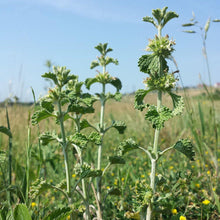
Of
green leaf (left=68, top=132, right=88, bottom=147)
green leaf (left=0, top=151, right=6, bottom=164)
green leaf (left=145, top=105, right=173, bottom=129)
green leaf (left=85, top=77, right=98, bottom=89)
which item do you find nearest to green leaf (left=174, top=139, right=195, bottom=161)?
green leaf (left=145, top=105, right=173, bottom=129)

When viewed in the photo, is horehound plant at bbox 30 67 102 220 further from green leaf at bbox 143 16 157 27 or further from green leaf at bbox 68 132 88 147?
green leaf at bbox 143 16 157 27

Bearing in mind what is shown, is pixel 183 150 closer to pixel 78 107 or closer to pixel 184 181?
pixel 184 181

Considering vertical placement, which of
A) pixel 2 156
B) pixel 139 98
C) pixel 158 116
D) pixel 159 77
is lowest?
pixel 2 156

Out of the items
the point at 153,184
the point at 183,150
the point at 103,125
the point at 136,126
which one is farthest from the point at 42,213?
the point at 136,126

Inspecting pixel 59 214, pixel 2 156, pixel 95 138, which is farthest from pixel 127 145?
pixel 2 156

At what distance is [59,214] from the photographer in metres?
1.60

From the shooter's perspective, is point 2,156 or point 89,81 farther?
point 89,81

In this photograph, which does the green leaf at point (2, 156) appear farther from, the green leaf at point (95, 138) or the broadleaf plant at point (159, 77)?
the broadleaf plant at point (159, 77)

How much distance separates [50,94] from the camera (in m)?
1.76

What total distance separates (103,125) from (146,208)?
0.73 metres

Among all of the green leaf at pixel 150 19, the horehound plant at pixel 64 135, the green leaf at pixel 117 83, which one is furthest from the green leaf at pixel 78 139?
the green leaf at pixel 150 19

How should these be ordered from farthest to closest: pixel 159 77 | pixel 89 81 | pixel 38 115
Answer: pixel 89 81, pixel 38 115, pixel 159 77

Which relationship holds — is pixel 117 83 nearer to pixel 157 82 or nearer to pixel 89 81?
pixel 89 81

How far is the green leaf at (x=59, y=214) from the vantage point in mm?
1565
